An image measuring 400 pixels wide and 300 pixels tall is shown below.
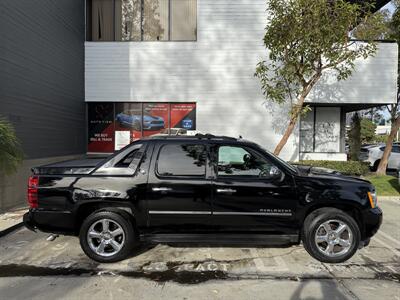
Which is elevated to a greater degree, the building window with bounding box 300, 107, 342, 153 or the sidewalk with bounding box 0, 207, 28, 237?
the building window with bounding box 300, 107, 342, 153

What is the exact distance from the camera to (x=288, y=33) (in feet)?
32.2

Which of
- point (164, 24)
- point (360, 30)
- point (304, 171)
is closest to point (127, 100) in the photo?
point (164, 24)

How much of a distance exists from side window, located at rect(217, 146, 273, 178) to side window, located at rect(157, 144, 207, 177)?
0.89 ft

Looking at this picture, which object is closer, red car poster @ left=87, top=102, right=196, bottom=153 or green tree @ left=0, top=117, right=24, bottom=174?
green tree @ left=0, top=117, right=24, bottom=174

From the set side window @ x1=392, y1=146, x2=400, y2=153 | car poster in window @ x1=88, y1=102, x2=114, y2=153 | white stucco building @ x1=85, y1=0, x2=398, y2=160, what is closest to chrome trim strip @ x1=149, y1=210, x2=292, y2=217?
white stucco building @ x1=85, y1=0, x2=398, y2=160

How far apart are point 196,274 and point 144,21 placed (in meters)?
10.8

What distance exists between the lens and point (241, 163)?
17.2ft

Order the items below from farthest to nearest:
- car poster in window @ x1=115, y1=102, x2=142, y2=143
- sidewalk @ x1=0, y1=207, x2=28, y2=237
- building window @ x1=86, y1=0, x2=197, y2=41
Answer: car poster in window @ x1=115, y1=102, x2=142, y2=143, building window @ x1=86, y1=0, x2=197, y2=41, sidewalk @ x1=0, y1=207, x2=28, y2=237

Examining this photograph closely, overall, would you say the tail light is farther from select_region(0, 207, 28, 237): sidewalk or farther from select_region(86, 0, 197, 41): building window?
select_region(86, 0, 197, 41): building window

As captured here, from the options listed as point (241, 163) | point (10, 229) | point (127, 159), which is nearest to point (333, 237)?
point (241, 163)

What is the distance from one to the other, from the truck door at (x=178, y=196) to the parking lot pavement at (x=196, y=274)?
574 mm

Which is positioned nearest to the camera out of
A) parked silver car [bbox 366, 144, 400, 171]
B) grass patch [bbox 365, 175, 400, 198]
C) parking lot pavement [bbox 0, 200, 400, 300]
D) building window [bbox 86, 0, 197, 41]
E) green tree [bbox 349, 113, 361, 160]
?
parking lot pavement [bbox 0, 200, 400, 300]

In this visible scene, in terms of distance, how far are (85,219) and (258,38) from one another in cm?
986

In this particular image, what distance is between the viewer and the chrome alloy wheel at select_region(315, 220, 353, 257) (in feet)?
16.7
